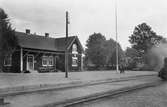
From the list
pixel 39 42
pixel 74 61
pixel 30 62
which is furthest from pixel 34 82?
pixel 74 61

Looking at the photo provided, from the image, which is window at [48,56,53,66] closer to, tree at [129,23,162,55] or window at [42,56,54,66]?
window at [42,56,54,66]

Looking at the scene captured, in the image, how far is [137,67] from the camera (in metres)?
58.2

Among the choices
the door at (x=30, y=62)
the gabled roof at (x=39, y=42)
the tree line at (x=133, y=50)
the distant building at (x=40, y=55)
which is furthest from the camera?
the tree line at (x=133, y=50)

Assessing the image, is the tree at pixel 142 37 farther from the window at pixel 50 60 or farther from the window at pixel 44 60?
the window at pixel 44 60

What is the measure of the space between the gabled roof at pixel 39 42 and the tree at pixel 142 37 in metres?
30.2

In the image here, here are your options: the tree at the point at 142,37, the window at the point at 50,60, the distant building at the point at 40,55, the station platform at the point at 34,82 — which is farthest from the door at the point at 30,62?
the tree at the point at 142,37

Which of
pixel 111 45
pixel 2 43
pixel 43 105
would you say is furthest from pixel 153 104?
pixel 111 45

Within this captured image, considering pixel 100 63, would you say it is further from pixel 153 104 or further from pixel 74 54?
pixel 153 104

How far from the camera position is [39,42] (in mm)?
39594

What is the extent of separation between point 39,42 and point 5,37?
12.9 m

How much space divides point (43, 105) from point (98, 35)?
72.1m

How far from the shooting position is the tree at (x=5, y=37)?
2620 centimetres

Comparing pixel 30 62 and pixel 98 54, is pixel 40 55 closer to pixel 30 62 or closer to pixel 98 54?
pixel 30 62

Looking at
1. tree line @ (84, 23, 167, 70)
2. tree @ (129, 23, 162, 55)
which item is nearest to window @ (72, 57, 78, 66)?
tree line @ (84, 23, 167, 70)
